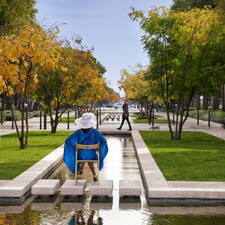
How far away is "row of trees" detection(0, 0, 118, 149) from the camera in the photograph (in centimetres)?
1517

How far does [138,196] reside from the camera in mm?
8875

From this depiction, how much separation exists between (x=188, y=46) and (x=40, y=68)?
6.82m

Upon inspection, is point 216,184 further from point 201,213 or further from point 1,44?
point 1,44

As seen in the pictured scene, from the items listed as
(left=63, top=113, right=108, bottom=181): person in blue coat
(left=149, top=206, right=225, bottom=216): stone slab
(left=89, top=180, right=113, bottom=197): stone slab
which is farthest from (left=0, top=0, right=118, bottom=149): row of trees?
(left=149, top=206, right=225, bottom=216): stone slab

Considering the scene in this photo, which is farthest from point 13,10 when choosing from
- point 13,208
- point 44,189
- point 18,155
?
point 13,208

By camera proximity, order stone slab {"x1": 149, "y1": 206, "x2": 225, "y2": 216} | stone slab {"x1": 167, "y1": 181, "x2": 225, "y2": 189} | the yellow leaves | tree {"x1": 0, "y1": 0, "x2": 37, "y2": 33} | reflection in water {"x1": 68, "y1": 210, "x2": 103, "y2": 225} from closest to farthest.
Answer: reflection in water {"x1": 68, "y1": 210, "x2": 103, "y2": 225} → stone slab {"x1": 149, "y1": 206, "x2": 225, "y2": 216} → stone slab {"x1": 167, "y1": 181, "x2": 225, "y2": 189} → the yellow leaves → tree {"x1": 0, "y1": 0, "x2": 37, "y2": 33}

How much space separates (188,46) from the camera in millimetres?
19281

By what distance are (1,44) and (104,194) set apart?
814 centimetres

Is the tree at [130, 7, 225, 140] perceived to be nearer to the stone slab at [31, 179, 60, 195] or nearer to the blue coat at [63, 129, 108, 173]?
the blue coat at [63, 129, 108, 173]

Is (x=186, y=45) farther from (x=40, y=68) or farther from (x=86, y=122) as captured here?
(x=86, y=122)

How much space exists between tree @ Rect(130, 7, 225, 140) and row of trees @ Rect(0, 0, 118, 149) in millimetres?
4158

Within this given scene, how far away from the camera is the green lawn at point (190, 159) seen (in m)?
10.6

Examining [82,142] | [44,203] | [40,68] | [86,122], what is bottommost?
[44,203]

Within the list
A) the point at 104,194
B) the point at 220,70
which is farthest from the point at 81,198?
the point at 220,70
